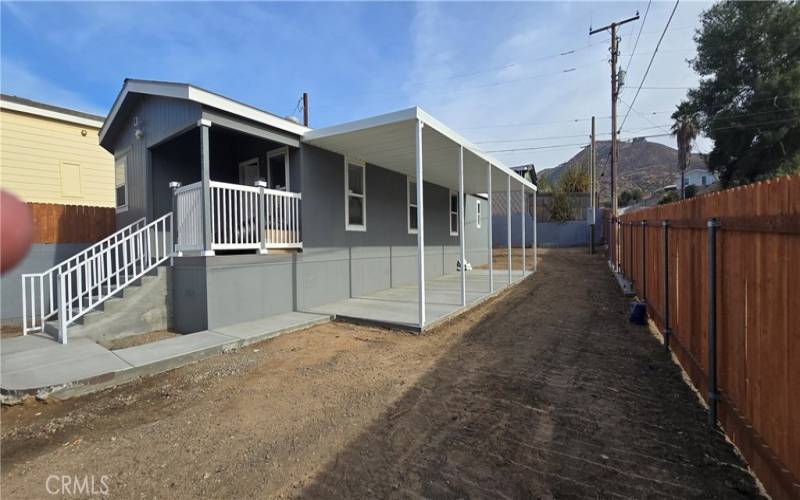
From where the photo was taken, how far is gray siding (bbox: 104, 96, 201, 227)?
6.69 m

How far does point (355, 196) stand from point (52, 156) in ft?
32.0

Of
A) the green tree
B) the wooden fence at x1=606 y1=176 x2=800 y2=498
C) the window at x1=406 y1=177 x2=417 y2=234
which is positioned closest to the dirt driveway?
the wooden fence at x1=606 y1=176 x2=800 y2=498

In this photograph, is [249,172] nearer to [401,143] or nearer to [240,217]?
[240,217]

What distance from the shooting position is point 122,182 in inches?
366

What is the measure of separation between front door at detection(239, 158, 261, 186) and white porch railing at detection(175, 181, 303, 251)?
1.78 m

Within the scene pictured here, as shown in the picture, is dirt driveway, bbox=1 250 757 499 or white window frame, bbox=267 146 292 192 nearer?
dirt driveway, bbox=1 250 757 499

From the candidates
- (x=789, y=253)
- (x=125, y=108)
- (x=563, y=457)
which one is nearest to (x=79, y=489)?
(x=563, y=457)

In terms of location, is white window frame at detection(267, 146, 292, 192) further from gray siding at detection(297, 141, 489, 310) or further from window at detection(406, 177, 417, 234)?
window at detection(406, 177, 417, 234)

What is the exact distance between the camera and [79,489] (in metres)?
2.42

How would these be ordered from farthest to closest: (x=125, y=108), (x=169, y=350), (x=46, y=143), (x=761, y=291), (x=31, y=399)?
(x=46, y=143), (x=125, y=108), (x=169, y=350), (x=31, y=399), (x=761, y=291)

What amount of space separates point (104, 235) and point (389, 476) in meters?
10.2

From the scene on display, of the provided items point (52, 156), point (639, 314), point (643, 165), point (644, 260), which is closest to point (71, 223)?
point (52, 156)

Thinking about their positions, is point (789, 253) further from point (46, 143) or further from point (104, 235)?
point (46, 143)

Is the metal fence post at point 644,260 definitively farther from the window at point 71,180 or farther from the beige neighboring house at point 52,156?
the window at point 71,180
